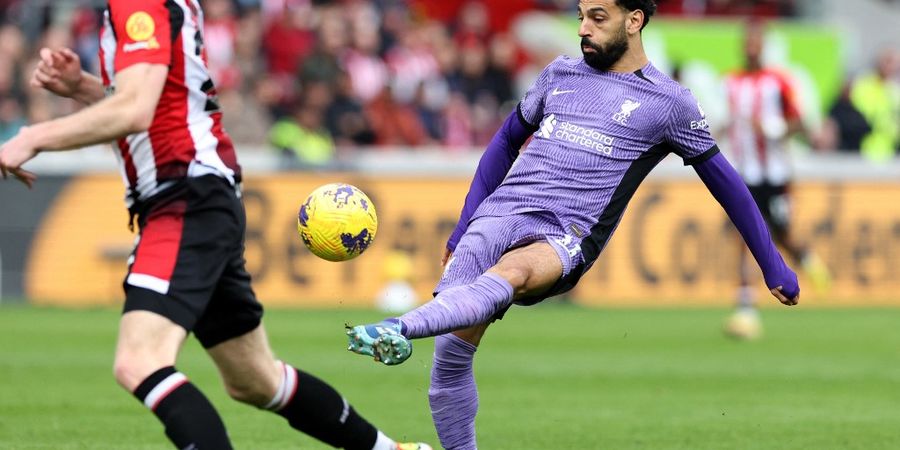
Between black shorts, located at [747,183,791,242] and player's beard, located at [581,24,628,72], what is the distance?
8.30 metres

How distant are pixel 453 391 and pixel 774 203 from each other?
891cm

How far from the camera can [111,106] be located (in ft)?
17.8

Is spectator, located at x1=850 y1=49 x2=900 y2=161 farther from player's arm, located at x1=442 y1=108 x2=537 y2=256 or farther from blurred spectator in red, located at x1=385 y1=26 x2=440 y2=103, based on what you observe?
player's arm, located at x1=442 y1=108 x2=537 y2=256

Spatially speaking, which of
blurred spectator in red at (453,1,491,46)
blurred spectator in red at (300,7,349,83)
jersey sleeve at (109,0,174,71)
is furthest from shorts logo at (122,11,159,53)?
blurred spectator in red at (453,1,491,46)

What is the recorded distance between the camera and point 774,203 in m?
14.8

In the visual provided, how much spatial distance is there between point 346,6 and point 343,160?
4070mm

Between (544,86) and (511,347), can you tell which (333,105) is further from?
(544,86)

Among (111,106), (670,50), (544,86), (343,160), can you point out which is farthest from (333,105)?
(111,106)

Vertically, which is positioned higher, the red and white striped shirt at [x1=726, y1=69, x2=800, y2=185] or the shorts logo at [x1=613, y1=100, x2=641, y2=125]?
the shorts logo at [x1=613, y1=100, x2=641, y2=125]

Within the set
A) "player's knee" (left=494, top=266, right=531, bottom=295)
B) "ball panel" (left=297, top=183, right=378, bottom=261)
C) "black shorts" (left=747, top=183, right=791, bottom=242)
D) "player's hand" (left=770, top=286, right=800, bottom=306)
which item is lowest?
"black shorts" (left=747, top=183, right=791, bottom=242)

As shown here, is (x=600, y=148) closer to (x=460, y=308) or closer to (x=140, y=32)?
(x=460, y=308)

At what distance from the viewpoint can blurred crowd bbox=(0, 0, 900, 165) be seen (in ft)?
60.2

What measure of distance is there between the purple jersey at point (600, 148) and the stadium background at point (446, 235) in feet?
5.94

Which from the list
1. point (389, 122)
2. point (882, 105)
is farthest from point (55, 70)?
point (882, 105)
